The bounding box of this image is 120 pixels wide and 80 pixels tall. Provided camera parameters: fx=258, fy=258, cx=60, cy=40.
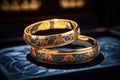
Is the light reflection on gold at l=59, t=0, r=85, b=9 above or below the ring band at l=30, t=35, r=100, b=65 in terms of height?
above

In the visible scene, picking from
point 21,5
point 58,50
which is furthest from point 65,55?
point 21,5

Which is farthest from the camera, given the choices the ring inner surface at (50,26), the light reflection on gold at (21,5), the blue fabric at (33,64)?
the light reflection on gold at (21,5)

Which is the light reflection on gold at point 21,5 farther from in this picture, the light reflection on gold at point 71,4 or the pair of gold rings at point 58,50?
the pair of gold rings at point 58,50

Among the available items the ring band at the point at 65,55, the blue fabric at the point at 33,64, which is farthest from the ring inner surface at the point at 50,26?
the ring band at the point at 65,55

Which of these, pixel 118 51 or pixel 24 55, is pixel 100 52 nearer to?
pixel 118 51

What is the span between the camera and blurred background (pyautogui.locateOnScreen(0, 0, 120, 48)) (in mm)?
1210

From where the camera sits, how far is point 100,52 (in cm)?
95

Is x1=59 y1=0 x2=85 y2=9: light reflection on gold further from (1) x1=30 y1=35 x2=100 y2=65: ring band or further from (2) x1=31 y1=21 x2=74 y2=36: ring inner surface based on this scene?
(1) x1=30 y1=35 x2=100 y2=65: ring band

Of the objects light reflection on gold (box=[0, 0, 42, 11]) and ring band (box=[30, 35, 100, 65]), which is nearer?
ring band (box=[30, 35, 100, 65])

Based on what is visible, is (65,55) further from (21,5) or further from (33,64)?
(21,5)

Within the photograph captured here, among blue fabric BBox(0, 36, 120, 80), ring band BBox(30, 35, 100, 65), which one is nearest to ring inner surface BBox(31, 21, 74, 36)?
blue fabric BBox(0, 36, 120, 80)

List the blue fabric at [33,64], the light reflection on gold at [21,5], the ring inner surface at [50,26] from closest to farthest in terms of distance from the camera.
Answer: the blue fabric at [33,64] < the ring inner surface at [50,26] < the light reflection on gold at [21,5]

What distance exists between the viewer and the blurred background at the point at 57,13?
1.21 metres

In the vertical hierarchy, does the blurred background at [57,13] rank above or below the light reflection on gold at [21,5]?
below
